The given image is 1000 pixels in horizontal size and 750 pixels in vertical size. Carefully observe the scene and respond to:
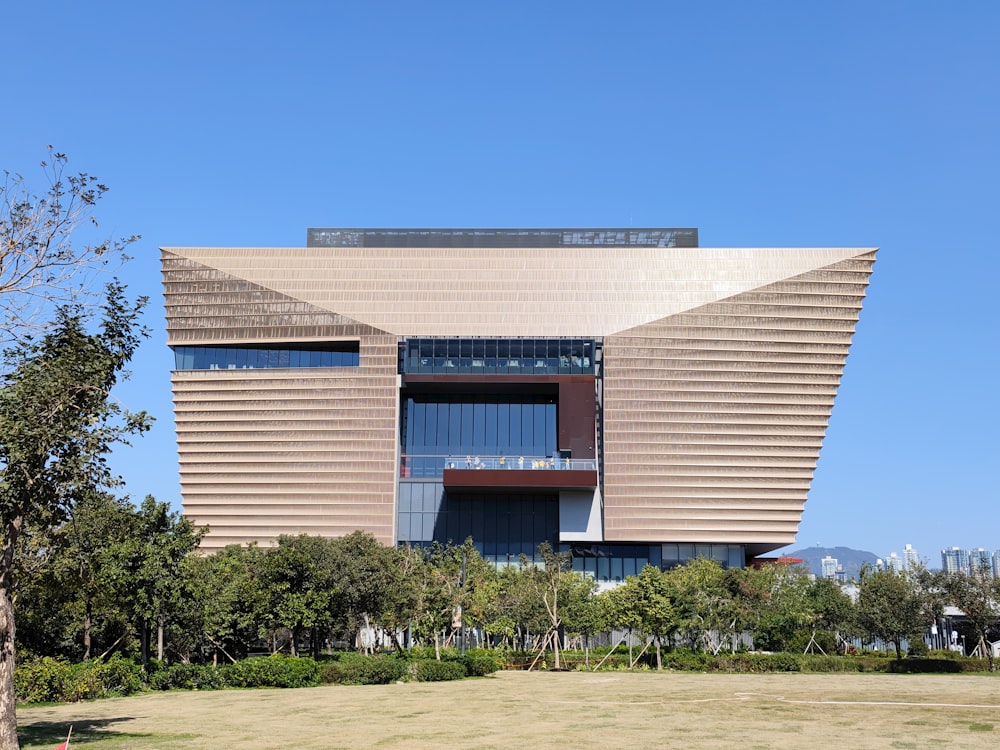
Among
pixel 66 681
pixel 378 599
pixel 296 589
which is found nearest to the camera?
pixel 66 681

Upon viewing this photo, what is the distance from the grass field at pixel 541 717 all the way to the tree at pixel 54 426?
17.6ft

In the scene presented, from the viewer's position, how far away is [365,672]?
41062mm

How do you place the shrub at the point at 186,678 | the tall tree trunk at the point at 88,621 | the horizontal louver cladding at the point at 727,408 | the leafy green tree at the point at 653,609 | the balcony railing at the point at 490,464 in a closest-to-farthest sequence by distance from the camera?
the shrub at the point at 186,678
the tall tree trunk at the point at 88,621
the leafy green tree at the point at 653,609
the horizontal louver cladding at the point at 727,408
the balcony railing at the point at 490,464

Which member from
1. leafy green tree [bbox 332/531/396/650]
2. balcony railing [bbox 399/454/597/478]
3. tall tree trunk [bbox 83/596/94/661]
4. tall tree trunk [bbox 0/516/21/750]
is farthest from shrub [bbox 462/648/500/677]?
balcony railing [bbox 399/454/597/478]

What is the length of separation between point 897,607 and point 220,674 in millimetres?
42614

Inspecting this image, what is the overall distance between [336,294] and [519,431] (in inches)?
848

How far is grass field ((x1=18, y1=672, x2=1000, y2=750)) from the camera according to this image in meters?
22.5

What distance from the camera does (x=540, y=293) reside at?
272ft

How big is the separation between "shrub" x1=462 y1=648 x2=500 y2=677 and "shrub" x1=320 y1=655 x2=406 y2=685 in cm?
511

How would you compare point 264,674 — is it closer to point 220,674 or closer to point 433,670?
point 220,674

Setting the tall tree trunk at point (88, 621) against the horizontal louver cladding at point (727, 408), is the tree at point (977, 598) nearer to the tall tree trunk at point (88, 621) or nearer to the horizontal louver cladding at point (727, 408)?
the horizontal louver cladding at point (727, 408)

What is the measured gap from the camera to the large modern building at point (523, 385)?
79.2 meters

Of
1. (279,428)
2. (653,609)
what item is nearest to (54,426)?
(653,609)

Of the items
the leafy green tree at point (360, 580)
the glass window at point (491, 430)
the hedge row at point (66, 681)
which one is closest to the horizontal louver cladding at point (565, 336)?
the glass window at point (491, 430)
